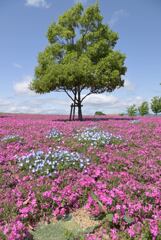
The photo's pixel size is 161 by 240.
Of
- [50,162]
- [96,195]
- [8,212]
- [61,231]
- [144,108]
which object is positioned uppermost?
[144,108]

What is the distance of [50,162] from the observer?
29.2 ft

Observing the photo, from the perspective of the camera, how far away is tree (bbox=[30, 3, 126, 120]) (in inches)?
1186

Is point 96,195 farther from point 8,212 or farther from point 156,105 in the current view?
point 156,105

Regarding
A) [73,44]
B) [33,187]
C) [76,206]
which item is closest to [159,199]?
[76,206]

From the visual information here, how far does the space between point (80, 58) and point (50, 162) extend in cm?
2316

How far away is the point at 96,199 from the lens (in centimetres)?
679

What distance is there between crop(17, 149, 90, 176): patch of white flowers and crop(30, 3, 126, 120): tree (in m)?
20.5

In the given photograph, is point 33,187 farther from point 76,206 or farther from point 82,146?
point 82,146

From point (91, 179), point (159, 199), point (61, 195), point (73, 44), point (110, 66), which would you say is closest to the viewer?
point (159, 199)

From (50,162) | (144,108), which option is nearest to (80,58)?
(50,162)

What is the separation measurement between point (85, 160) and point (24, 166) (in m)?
1.78

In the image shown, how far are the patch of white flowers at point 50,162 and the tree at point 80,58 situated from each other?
2052cm

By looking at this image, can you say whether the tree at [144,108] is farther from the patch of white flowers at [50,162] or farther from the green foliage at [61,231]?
the green foliage at [61,231]

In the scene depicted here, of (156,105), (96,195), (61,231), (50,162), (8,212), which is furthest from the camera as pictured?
(156,105)
